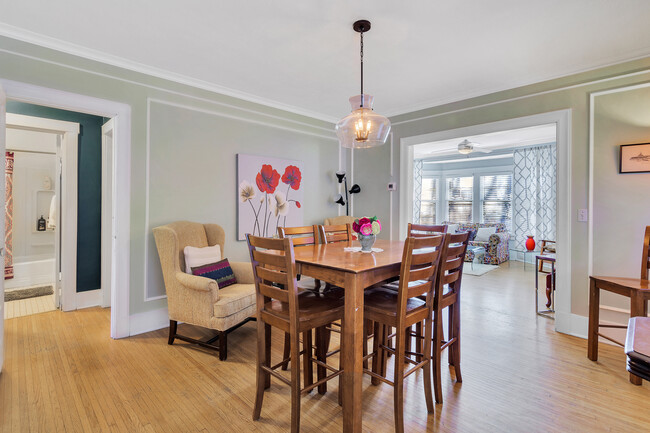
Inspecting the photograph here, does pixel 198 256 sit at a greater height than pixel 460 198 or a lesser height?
lesser

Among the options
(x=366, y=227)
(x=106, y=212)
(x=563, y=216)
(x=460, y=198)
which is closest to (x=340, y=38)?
(x=366, y=227)

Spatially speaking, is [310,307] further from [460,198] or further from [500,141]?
[460,198]

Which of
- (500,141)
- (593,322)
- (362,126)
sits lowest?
(593,322)

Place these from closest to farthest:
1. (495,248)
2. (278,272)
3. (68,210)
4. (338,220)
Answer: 1. (278,272)
2. (68,210)
3. (338,220)
4. (495,248)

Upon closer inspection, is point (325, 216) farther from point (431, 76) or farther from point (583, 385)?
point (583, 385)

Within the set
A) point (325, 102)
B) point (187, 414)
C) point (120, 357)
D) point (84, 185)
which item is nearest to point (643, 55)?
point (325, 102)

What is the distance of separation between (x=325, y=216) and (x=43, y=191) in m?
5.12

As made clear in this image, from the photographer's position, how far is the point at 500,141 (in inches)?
272

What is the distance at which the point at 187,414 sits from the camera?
72.9 inches

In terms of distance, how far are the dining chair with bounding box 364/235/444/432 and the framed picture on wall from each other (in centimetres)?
234

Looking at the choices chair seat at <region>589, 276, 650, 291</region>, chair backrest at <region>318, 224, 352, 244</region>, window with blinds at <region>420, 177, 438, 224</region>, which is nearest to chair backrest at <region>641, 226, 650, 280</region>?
chair seat at <region>589, 276, 650, 291</region>

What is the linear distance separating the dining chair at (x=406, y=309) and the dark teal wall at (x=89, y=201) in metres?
3.56

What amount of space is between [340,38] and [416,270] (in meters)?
1.97

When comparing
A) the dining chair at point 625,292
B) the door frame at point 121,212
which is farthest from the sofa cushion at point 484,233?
the door frame at point 121,212
